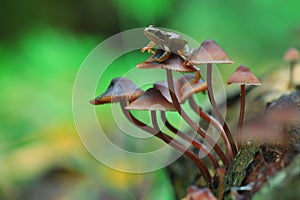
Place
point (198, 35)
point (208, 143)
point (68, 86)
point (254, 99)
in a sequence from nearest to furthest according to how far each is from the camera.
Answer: point (208, 143) < point (254, 99) < point (68, 86) < point (198, 35)

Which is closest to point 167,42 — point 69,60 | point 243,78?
point 243,78

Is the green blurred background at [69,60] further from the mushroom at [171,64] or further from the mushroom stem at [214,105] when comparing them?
the mushroom at [171,64]

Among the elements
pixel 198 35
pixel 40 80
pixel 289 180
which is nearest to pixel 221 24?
pixel 198 35

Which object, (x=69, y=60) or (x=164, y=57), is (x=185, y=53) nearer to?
(x=164, y=57)

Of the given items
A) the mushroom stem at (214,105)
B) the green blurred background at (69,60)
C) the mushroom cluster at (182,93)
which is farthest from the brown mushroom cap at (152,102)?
the green blurred background at (69,60)

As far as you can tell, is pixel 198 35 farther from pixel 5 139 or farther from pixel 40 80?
pixel 5 139
